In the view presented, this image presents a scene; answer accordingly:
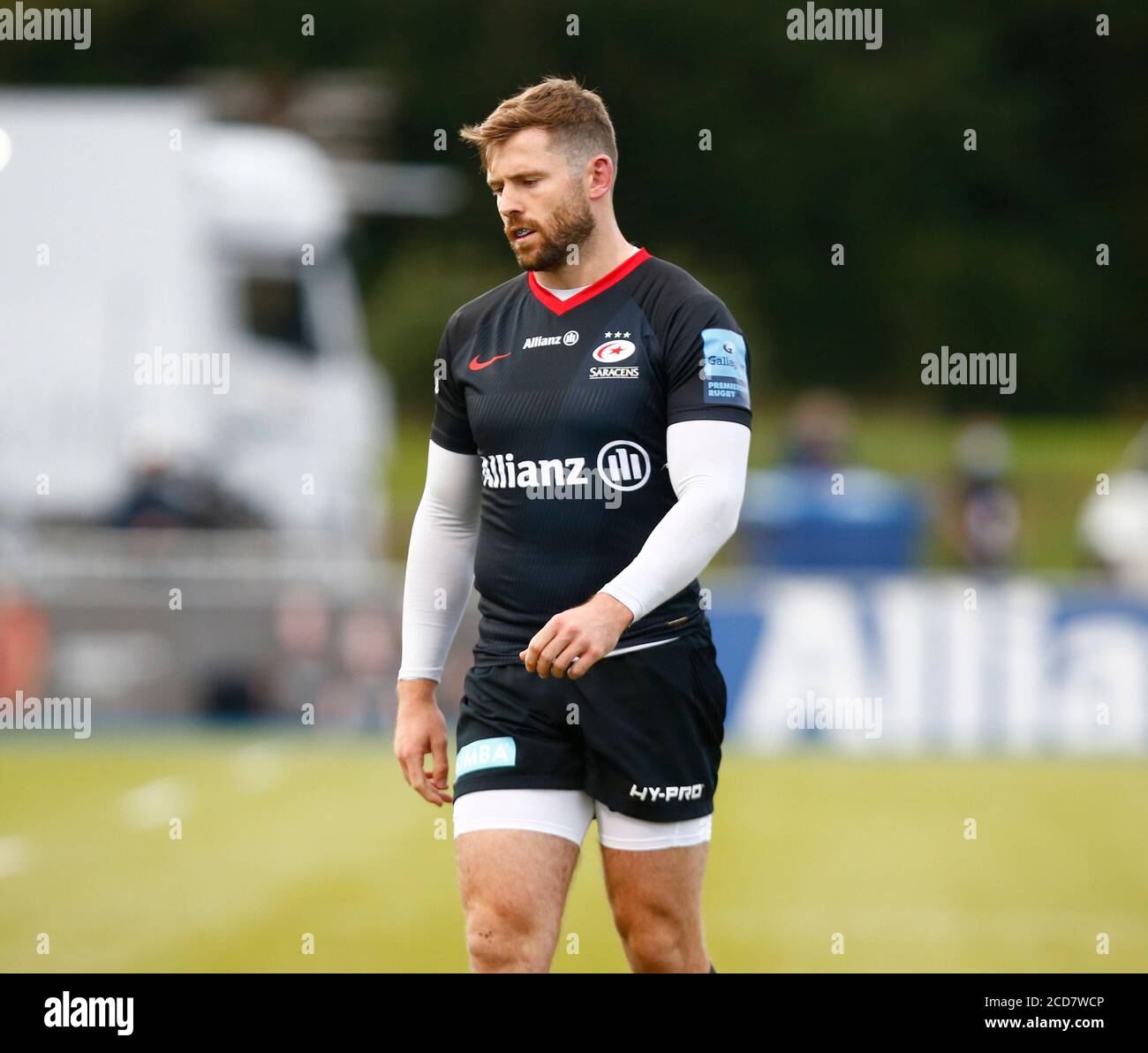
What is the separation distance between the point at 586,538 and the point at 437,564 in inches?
19.9

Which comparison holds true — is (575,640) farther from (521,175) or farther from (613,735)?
(521,175)

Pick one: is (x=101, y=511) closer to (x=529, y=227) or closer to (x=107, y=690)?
(x=107, y=690)

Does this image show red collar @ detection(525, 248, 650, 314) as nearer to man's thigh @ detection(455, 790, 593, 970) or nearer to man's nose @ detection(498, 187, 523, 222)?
man's nose @ detection(498, 187, 523, 222)

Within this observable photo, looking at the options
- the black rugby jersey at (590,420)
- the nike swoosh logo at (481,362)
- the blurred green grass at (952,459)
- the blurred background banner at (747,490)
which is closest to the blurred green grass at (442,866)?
the blurred background banner at (747,490)

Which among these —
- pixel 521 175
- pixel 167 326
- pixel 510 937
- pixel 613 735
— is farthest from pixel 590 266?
pixel 167 326

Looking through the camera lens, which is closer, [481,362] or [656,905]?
[656,905]

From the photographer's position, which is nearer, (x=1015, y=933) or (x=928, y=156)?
(x=1015, y=933)

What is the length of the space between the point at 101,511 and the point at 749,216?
24.1 m

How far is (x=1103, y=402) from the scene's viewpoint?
38.2 m

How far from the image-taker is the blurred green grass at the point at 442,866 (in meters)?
7.96

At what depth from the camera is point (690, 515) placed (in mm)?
4559

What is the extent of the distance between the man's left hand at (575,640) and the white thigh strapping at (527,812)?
451 millimetres

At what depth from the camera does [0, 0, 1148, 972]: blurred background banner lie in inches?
386
